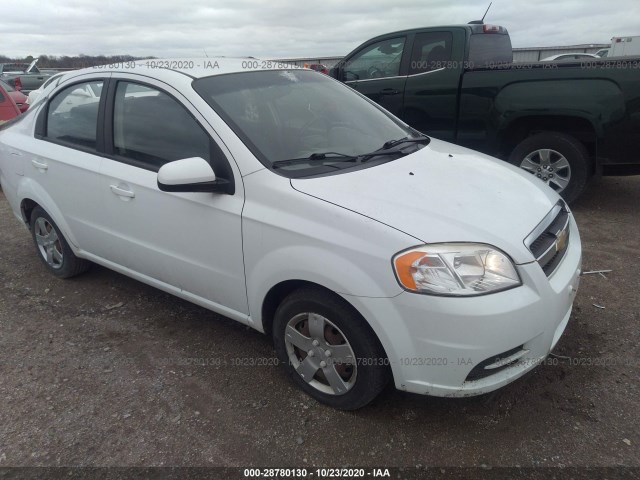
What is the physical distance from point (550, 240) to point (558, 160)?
10.8 feet

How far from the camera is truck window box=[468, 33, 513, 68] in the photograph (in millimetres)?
5830

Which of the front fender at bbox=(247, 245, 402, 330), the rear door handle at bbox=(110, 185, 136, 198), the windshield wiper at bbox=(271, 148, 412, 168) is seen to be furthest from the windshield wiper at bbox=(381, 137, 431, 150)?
the rear door handle at bbox=(110, 185, 136, 198)

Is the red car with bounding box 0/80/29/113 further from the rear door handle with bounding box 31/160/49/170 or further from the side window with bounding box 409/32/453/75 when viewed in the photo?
the side window with bounding box 409/32/453/75

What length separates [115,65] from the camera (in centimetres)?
343

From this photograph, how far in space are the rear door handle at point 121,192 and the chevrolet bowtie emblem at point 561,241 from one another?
2380 mm

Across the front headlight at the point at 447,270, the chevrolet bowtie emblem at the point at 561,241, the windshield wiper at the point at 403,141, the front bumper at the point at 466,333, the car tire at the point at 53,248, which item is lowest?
the car tire at the point at 53,248

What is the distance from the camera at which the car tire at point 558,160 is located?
5133 mm

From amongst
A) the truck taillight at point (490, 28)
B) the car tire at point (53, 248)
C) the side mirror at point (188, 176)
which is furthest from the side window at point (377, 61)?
the side mirror at point (188, 176)

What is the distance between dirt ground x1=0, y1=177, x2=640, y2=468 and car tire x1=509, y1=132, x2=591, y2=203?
6.00 feet

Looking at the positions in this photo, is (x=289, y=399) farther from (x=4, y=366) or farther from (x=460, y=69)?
(x=460, y=69)

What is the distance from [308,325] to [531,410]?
121cm

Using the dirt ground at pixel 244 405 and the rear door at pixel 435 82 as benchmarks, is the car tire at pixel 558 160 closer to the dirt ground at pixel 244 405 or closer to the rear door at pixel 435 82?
the rear door at pixel 435 82

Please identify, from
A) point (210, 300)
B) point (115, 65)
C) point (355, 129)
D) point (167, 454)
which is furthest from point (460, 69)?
point (167, 454)

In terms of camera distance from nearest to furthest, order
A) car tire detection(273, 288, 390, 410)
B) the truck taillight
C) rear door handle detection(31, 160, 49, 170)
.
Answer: car tire detection(273, 288, 390, 410) < rear door handle detection(31, 160, 49, 170) < the truck taillight
